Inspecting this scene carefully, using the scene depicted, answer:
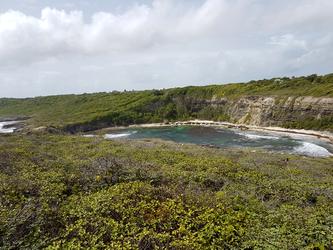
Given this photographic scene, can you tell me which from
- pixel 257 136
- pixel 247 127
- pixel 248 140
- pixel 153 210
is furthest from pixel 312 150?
pixel 153 210

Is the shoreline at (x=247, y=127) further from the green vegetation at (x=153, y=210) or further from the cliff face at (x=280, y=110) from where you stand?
the green vegetation at (x=153, y=210)

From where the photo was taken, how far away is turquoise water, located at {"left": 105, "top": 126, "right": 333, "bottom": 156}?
2188 inches

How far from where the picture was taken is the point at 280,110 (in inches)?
3189

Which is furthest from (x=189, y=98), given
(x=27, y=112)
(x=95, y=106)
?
(x=27, y=112)

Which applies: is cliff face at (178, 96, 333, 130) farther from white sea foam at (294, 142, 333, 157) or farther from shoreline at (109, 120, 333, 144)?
white sea foam at (294, 142, 333, 157)


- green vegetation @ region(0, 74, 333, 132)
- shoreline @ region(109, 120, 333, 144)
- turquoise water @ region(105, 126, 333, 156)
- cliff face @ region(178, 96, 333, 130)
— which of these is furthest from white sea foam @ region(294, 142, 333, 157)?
green vegetation @ region(0, 74, 333, 132)

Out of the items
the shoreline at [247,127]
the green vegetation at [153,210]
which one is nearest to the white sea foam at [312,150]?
the shoreline at [247,127]

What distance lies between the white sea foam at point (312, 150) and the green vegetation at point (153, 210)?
3609 centimetres

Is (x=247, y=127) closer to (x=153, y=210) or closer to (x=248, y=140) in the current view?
(x=248, y=140)

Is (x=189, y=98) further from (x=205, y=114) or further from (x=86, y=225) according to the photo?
(x=86, y=225)

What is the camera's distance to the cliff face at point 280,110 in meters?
71.1

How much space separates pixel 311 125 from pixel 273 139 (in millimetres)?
11640

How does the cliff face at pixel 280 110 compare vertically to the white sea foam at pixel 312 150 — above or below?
above

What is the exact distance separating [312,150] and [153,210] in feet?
159
